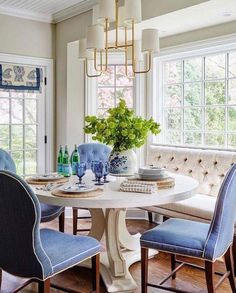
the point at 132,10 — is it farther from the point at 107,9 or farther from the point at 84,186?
the point at 84,186

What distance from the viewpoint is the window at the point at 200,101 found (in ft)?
13.0

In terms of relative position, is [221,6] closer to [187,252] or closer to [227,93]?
[227,93]

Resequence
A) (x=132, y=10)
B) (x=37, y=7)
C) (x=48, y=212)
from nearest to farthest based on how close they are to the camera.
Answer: (x=132, y=10), (x=48, y=212), (x=37, y=7)

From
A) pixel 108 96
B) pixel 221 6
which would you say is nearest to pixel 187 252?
pixel 221 6

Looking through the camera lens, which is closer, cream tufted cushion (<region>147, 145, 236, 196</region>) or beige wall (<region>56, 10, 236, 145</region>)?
cream tufted cushion (<region>147, 145, 236, 196</region>)

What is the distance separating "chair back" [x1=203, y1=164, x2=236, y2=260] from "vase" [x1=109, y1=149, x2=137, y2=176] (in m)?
0.89

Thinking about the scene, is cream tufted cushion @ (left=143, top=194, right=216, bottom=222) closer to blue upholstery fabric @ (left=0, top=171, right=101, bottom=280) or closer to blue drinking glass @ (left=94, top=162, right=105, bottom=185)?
blue drinking glass @ (left=94, top=162, right=105, bottom=185)

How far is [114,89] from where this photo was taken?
4805mm

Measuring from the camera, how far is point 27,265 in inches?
77.7

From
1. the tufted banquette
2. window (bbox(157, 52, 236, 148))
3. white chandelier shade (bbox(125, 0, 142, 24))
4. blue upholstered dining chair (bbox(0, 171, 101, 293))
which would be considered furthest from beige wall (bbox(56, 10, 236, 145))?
blue upholstered dining chair (bbox(0, 171, 101, 293))

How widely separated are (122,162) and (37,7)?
2645 mm

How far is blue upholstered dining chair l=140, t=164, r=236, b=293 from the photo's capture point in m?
2.19

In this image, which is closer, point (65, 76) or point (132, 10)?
point (132, 10)

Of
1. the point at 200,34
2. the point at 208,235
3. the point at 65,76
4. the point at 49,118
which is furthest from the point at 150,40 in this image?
the point at 49,118
